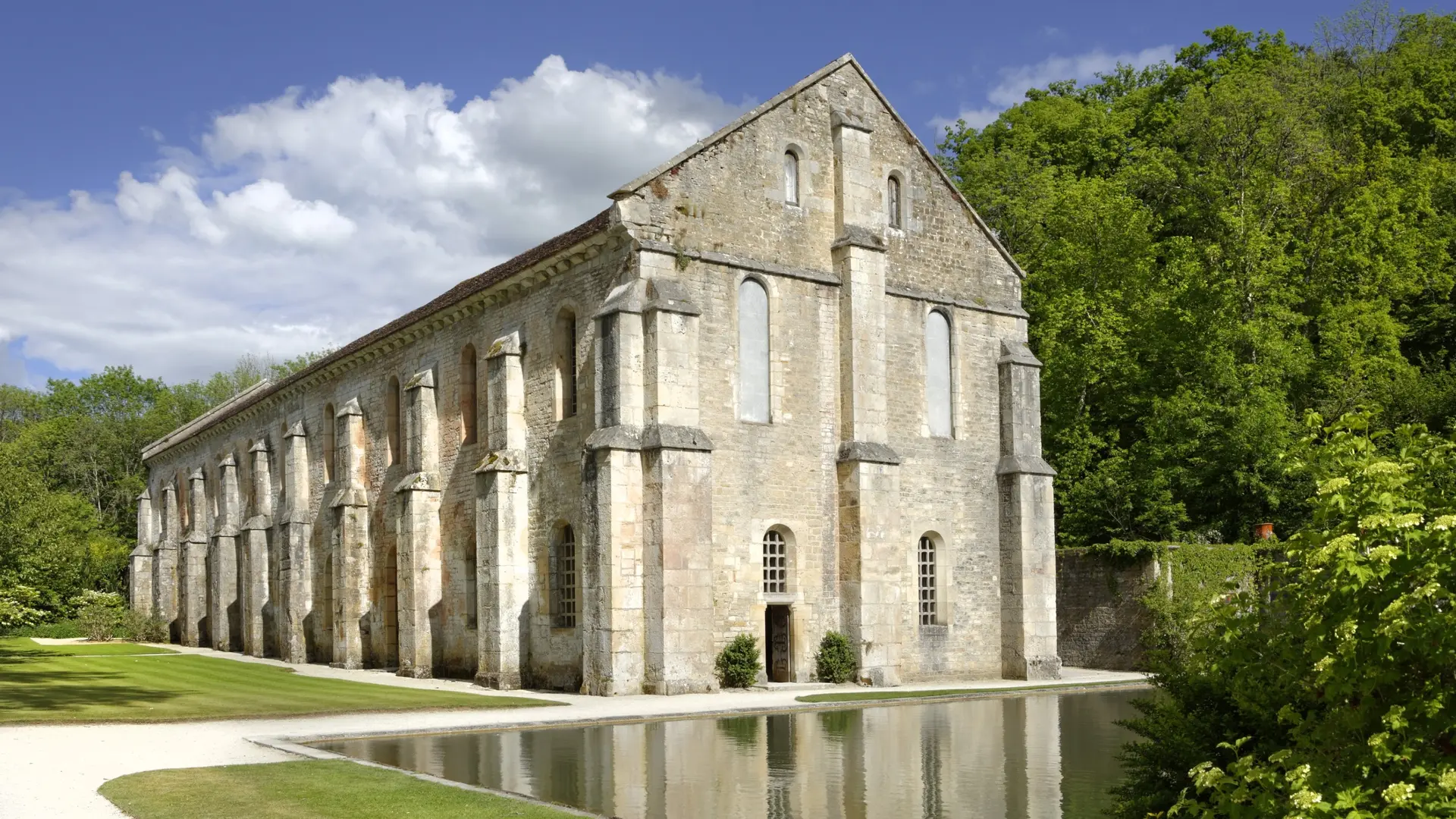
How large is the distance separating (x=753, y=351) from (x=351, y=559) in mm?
16352

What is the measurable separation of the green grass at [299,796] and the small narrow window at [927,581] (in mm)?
18738

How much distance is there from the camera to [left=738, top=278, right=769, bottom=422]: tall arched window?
94.3ft

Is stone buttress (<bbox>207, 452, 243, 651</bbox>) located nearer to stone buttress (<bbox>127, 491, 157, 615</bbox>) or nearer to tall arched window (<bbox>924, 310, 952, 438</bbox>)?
stone buttress (<bbox>127, 491, 157, 615</bbox>)

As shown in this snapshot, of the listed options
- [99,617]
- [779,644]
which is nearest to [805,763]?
[779,644]

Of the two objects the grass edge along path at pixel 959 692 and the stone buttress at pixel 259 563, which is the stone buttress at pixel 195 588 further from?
the grass edge along path at pixel 959 692

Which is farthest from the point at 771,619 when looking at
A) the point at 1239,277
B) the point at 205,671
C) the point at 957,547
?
the point at 1239,277

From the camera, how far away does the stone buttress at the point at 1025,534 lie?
31594 mm

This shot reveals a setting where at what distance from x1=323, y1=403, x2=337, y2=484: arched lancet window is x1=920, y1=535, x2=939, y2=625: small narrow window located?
20650mm

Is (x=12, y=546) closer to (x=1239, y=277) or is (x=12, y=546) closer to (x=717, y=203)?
(x=717, y=203)

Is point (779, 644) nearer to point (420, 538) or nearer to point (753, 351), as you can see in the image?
point (753, 351)

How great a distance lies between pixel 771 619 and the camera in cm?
2889

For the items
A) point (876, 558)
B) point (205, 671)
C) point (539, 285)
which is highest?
point (539, 285)

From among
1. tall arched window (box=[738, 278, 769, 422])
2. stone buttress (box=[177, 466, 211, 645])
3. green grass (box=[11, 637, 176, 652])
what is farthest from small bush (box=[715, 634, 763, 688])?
stone buttress (box=[177, 466, 211, 645])

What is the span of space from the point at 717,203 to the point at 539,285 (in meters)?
4.92
